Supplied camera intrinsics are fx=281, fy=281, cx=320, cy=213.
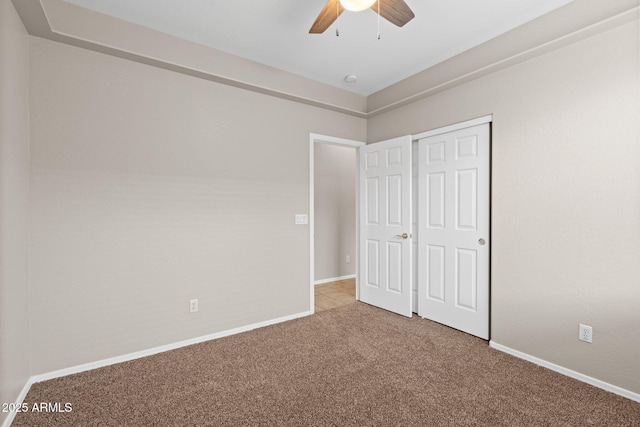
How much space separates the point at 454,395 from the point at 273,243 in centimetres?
203

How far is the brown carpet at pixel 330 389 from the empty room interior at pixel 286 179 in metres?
0.05

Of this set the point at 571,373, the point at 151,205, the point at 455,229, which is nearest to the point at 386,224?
the point at 455,229

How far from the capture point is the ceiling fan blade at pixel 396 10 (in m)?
1.67

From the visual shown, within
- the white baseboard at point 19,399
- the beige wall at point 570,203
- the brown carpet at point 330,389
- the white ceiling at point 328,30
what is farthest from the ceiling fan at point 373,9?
the white baseboard at point 19,399

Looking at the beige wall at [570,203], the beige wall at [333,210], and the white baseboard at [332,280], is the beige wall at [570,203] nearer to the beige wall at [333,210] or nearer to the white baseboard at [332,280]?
the beige wall at [333,210]

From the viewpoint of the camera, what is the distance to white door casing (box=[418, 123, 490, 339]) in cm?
260

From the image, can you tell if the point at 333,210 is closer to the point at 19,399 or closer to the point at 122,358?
the point at 122,358

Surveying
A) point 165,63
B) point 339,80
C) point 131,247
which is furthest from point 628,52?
point 131,247

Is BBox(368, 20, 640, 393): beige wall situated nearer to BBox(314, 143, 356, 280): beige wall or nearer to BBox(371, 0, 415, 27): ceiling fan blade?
BBox(371, 0, 415, 27): ceiling fan blade

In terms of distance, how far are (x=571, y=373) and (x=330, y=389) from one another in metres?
1.77

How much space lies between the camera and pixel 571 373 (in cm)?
204

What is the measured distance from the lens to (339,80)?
3.24 metres

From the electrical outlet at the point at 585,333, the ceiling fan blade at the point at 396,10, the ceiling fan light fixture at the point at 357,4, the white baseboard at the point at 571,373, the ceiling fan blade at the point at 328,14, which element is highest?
the ceiling fan blade at the point at 328,14

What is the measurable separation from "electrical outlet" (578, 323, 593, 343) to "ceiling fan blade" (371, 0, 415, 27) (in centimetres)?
243
